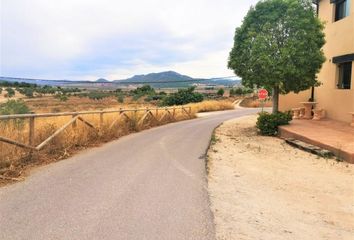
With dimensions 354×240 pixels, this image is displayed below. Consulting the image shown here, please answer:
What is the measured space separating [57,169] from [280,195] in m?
4.97

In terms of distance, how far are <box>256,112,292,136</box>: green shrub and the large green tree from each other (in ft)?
4.19

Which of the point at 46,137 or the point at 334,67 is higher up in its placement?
the point at 334,67

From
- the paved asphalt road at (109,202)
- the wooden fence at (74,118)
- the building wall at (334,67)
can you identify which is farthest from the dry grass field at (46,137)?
the building wall at (334,67)

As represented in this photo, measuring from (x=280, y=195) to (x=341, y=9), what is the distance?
15569 mm

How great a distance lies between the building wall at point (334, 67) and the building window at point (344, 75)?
0.20 m

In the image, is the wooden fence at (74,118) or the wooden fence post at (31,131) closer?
the wooden fence at (74,118)

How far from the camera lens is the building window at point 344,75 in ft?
59.2

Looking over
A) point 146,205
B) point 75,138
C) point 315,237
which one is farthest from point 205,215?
point 75,138

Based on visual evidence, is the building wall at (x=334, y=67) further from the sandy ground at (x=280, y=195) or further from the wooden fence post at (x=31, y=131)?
the wooden fence post at (x=31, y=131)

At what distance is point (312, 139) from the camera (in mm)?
12695

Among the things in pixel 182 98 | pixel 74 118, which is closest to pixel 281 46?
pixel 74 118

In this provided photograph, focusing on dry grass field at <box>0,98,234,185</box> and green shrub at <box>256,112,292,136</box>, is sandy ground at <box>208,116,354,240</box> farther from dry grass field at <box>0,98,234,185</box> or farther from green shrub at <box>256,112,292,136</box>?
green shrub at <box>256,112,292,136</box>

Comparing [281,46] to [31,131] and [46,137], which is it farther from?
[31,131]

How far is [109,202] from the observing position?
6.20 meters
